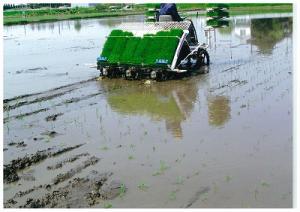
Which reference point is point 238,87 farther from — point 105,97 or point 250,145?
point 250,145

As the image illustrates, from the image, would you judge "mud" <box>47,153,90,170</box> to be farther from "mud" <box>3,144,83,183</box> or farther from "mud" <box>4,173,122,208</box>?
"mud" <box>4,173,122,208</box>

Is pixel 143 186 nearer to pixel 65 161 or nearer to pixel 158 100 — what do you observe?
pixel 65 161

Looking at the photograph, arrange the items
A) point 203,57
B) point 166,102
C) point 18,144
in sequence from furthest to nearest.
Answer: point 203,57 < point 166,102 < point 18,144

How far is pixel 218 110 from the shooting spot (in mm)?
10094

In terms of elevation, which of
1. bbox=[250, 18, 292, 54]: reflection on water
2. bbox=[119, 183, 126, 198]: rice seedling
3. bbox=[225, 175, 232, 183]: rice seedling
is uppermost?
bbox=[250, 18, 292, 54]: reflection on water

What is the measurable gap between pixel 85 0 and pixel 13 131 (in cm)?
476

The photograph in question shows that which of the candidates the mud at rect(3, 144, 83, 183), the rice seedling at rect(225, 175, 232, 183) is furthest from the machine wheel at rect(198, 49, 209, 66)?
the rice seedling at rect(225, 175, 232, 183)

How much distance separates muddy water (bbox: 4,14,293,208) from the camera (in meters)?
6.07

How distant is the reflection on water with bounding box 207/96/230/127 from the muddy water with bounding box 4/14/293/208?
2 centimetres

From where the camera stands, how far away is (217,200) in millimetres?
5809

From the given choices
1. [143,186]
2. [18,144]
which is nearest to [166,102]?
[18,144]

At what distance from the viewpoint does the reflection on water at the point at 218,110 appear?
9.23 metres

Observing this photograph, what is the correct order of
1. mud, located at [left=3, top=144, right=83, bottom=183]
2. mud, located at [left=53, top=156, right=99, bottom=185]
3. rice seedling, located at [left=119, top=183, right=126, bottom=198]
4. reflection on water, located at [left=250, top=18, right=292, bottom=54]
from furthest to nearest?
reflection on water, located at [left=250, top=18, right=292, bottom=54], mud, located at [left=3, top=144, right=83, bottom=183], mud, located at [left=53, top=156, right=99, bottom=185], rice seedling, located at [left=119, top=183, right=126, bottom=198]

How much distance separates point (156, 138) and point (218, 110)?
7.60 ft
